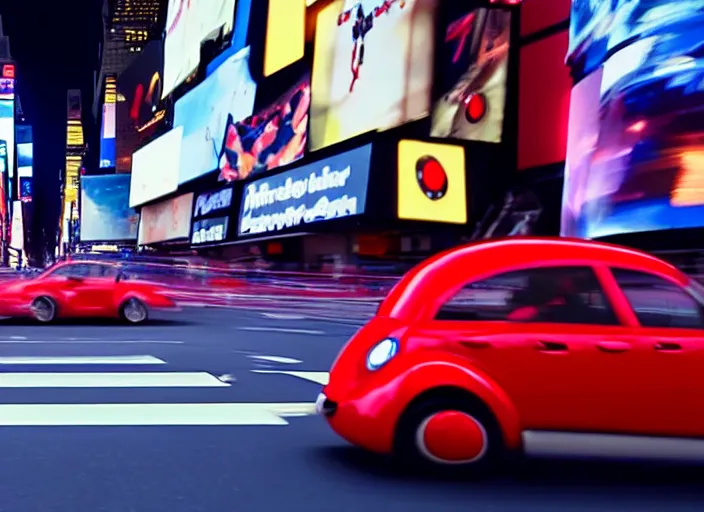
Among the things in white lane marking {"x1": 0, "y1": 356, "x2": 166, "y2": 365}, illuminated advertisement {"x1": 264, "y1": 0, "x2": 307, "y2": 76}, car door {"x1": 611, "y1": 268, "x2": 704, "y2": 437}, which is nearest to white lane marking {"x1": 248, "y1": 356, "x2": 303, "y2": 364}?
white lane marking {"x1": 0, "y1": 356, "x2": 166, "y2": 365}

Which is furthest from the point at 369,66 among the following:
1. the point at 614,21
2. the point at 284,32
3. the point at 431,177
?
the point at 614,21

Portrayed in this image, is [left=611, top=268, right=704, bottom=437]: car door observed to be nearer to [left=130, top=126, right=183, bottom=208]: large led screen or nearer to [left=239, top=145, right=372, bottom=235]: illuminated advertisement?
[left=239, top=145, right=372, bottom=235]: illuminated advertisement

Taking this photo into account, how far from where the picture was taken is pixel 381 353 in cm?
477

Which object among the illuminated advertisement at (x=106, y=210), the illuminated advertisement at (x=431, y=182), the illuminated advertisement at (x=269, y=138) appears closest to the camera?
the illuminated advertisement at (x=431, y=182)

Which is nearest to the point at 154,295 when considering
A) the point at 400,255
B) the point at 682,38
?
the point at 682,38

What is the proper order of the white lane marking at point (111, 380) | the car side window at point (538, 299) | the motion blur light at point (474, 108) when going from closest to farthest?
the car side window at point (538, 299)
the white lane marking at point (111, 380)
the motion blur light at point (474, 108)

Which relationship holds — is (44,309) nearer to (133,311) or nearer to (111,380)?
(133,311)

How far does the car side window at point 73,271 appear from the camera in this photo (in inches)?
690

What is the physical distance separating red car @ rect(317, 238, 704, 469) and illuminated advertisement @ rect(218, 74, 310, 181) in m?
36.6

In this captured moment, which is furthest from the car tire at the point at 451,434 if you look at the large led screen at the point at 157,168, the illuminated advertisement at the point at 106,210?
the illuminated advertisement at the point at 106,210

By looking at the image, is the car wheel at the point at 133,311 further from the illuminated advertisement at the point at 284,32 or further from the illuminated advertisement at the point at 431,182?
the illuminated advertisement at the point at 284,32

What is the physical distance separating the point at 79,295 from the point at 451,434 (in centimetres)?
1379

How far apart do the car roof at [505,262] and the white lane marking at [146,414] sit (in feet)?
6.77

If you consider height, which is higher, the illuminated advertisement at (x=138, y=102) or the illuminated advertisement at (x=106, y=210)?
the illuminated advertisement at (x=138, y=102)
